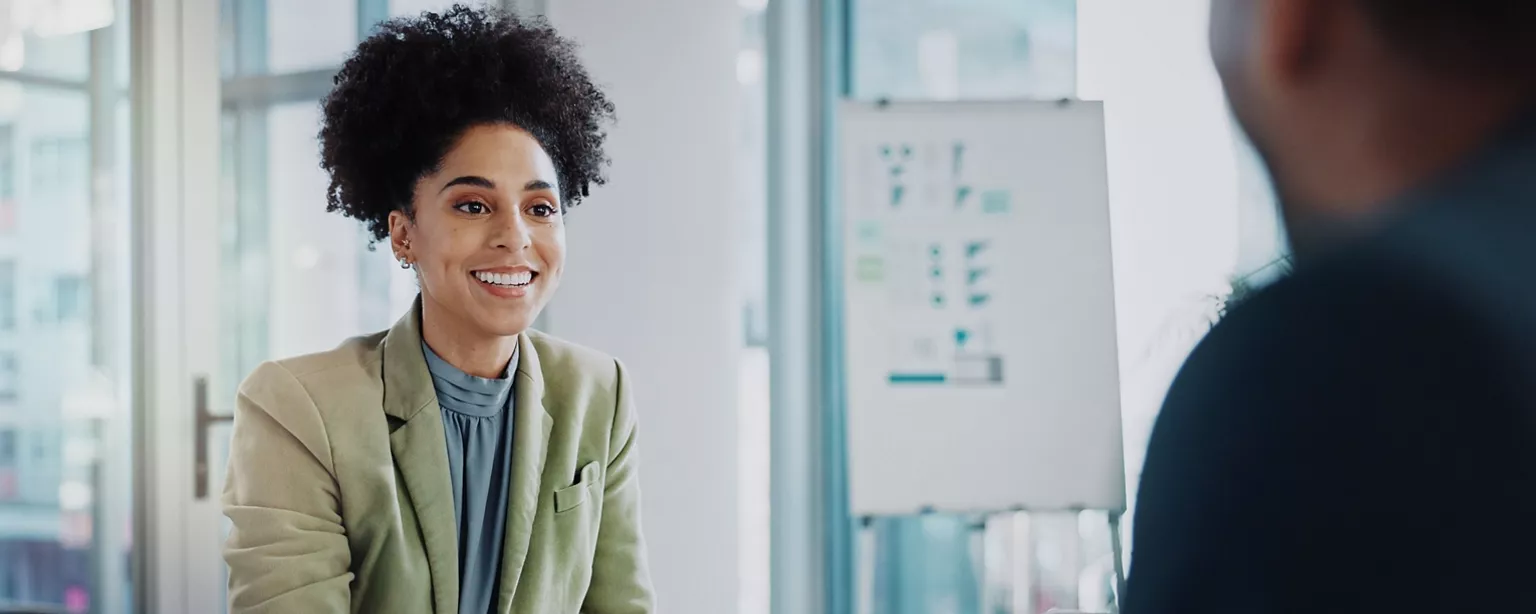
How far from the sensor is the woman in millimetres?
1273

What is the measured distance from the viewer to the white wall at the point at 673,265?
2730 millimetres

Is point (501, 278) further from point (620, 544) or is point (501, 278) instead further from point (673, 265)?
point (673, 265)

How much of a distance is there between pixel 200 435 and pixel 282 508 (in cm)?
117

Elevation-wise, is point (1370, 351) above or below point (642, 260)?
below

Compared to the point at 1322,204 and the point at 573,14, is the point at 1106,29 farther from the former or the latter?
the point at 1322,204

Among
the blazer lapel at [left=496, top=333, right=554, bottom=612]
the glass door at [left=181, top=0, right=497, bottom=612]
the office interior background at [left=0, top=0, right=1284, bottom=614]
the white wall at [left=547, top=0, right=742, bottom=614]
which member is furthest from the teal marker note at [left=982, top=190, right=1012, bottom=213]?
the blazer lapel at [left=496, top=333, right=554, bottom=612]

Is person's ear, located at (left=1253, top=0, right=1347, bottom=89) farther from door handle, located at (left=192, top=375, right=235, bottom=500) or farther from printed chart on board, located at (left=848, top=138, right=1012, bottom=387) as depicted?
printed chart on board, located at (left=848, top=138, right=1012, bottom=387)

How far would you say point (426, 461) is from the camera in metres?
1.32

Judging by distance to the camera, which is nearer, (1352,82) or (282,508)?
(1352,82)

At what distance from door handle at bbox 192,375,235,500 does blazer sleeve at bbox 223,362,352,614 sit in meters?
1.06

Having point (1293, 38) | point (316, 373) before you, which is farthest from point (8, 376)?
point (1293, 38)

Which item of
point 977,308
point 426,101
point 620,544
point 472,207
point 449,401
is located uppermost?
point 426,101

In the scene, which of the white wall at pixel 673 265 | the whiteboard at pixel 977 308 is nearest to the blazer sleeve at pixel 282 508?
the white wall at pixel 673 265

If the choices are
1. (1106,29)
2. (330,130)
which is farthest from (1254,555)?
(1106,29)
